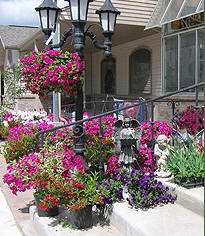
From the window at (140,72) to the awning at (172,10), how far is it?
6.48ft

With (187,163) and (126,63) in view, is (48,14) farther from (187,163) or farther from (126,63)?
(126,63)

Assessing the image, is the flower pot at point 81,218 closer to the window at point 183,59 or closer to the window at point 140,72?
the window at point 183,59

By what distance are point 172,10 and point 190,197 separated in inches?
290

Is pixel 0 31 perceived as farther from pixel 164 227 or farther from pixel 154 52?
pixel 164 227

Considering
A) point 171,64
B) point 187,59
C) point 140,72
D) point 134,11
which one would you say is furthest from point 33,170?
point 140,72

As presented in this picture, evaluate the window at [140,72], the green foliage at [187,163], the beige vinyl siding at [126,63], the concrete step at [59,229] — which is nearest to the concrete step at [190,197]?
the green foliage at [187,163]

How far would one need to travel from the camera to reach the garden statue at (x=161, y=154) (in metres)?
4.26

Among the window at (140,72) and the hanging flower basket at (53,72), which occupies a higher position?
the window at (140,72)

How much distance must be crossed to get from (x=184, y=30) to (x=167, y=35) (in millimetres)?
769

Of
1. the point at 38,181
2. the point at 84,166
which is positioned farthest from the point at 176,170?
the point at 38,181

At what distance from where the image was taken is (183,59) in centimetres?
969

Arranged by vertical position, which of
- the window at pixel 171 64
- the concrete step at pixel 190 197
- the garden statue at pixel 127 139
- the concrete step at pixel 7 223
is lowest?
the concrete step at pixel 7 223

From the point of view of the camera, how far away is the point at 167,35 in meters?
10.1

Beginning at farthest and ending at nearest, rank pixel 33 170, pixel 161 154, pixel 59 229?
pixel 161 154
pixel 33 170
pixel 59 229
